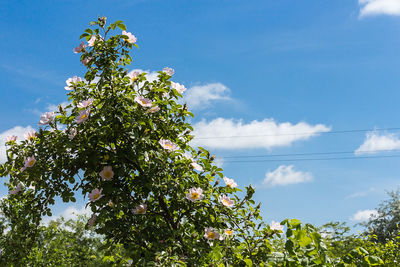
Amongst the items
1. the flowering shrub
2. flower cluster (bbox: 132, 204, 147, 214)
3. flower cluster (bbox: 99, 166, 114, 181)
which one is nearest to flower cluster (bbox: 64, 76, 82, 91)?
the flowering shrub

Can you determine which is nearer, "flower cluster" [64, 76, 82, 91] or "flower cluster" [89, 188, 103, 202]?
"flower cluster" [89, 188, 103, 202]

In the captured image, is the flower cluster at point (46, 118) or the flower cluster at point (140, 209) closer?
the flower cluster at point (140, 209)

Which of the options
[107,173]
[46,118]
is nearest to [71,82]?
[46,118]

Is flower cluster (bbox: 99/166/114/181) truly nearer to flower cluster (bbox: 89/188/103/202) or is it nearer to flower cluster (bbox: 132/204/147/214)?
flower cluster (bbox: 89/188/103/202)

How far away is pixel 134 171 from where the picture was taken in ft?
11.1

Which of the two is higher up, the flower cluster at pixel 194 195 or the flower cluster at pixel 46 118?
the flower cluster at pixel 46 118

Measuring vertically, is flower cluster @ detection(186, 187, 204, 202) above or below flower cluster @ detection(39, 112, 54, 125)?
below

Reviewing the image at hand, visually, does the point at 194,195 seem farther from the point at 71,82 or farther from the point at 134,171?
the point at 71,82

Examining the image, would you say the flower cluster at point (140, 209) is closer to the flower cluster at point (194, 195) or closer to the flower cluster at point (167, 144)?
the flower cluster at point (194, 195)

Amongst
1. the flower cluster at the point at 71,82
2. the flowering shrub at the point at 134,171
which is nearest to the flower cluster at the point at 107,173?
the flowering shrub at the point at 134,171

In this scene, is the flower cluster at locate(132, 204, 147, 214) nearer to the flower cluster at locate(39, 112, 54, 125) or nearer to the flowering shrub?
the flowering shrub

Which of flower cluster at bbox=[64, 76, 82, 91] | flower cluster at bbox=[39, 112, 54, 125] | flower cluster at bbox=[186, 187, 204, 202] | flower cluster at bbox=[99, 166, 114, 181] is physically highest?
flower cluster at bbox=[64, 76, 82, 91]

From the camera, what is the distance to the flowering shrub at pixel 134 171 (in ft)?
10.3

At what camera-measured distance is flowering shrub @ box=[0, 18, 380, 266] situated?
315cm
